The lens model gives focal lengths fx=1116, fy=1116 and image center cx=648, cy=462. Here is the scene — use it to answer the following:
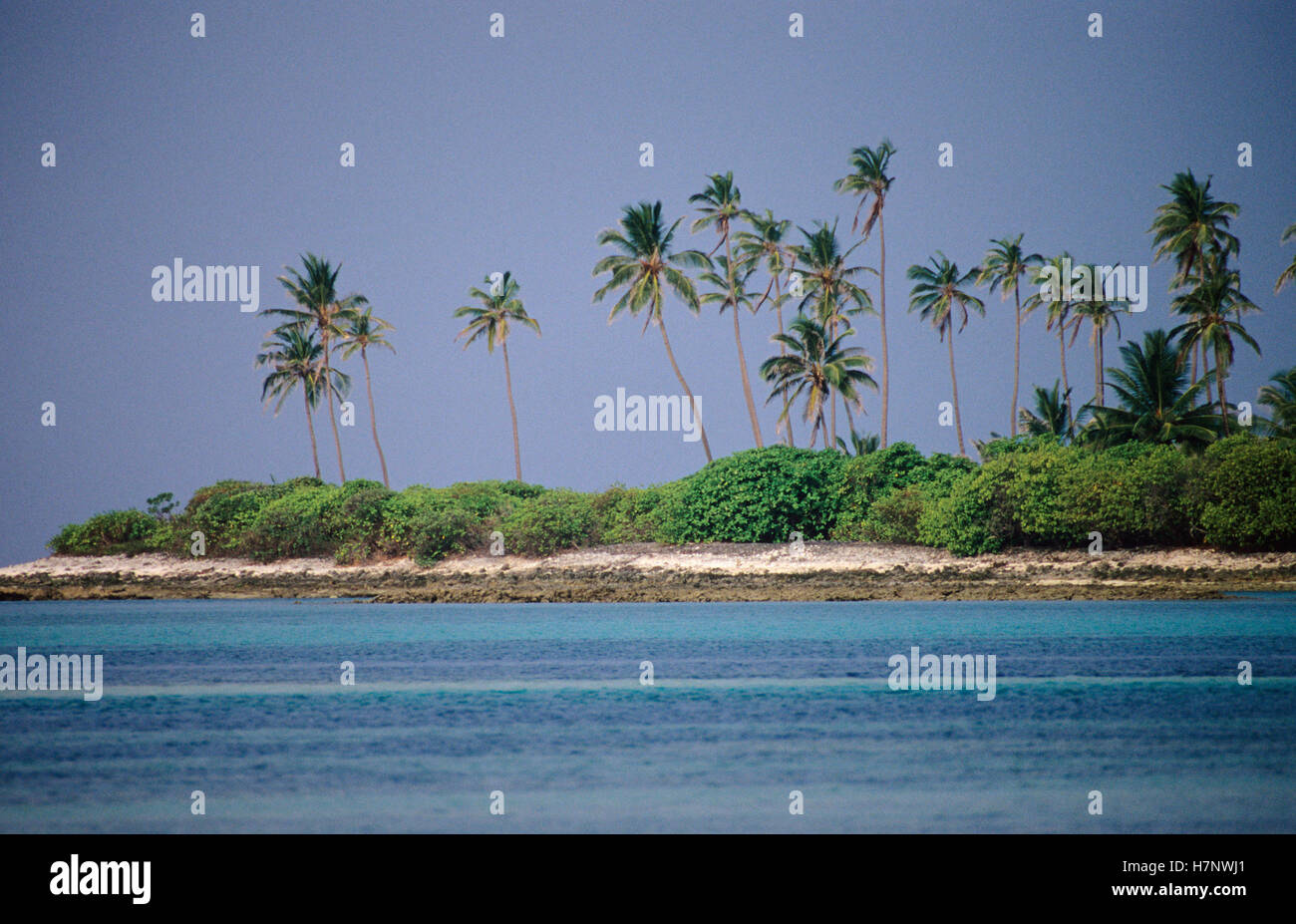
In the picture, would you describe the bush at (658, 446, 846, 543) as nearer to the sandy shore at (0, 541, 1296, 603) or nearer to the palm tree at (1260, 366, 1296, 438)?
the sandy shore at (0, 541, 1296, 603)

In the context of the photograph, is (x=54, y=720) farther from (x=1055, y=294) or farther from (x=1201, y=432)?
(x=1055, y=294)

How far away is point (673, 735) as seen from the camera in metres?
15.8

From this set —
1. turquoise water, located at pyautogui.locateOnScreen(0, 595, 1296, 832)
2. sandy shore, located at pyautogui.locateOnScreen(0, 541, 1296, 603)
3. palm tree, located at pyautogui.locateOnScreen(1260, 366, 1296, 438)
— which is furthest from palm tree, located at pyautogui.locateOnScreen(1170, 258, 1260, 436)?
turquoise water, located at pyautogui.locateOnScreen(0, 595, 1296, 832)

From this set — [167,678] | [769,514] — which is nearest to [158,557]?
[769,514]

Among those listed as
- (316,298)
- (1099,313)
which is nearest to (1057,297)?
(1099,313)

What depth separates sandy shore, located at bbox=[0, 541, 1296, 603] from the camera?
3850 cm

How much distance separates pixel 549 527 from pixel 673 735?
3467 cm

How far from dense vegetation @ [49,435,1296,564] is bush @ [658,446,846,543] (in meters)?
0.06

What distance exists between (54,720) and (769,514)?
33495 millimetres

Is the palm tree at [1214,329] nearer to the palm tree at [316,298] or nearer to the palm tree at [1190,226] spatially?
the palm tree at [1190,226]

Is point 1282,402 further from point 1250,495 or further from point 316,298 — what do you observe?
point 316,298
